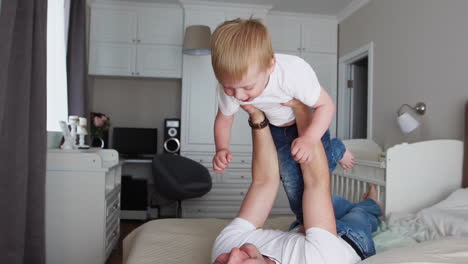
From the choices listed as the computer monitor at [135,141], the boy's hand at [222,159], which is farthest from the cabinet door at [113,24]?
the boy's hand at [222,159]

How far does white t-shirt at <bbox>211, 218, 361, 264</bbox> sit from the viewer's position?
96cm

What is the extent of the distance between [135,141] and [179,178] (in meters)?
0.95

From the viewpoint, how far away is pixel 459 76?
2457mm

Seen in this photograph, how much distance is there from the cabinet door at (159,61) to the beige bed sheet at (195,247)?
8.79 feet

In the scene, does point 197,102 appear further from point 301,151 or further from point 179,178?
point 301,151

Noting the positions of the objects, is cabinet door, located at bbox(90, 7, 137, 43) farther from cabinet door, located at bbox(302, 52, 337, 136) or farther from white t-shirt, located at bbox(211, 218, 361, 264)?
white t-shirt, located at bbox(211, 218, 361, 264)

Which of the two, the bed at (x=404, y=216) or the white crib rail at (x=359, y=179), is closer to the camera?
the bed at (x=404, y=216)

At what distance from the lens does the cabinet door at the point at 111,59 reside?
4180 millimetres

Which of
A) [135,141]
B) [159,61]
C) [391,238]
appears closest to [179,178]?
[135,141]

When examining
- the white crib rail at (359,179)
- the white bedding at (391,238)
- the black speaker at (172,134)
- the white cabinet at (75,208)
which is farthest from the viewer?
the black speaker at (172,134)

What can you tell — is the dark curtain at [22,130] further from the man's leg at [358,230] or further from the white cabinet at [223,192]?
the white cabinet at [223,192]

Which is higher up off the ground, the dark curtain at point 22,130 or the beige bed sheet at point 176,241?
the dark curtain at point 22,130

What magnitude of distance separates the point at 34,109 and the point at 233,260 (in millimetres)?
1645

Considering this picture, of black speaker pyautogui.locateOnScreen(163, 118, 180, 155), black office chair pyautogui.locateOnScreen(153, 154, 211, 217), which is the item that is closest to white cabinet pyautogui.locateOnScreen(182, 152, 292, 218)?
black speaker pyautogui.locateOnScreen(163, 118, 180, 155)
